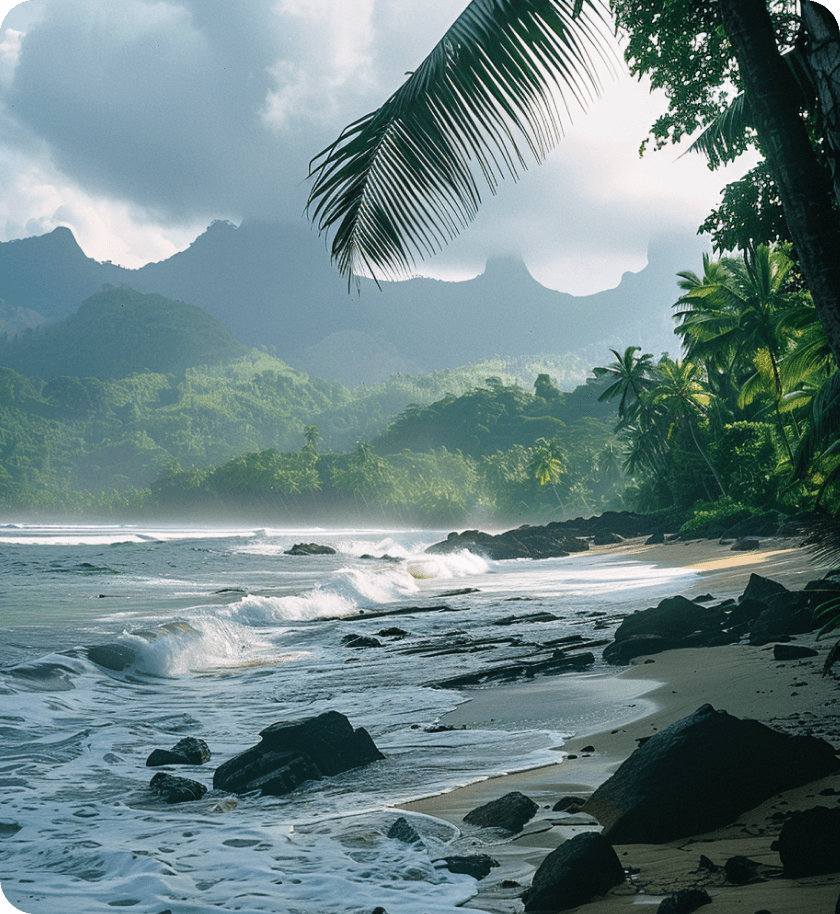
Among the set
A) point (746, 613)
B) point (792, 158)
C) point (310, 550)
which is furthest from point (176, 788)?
point (310, 550)

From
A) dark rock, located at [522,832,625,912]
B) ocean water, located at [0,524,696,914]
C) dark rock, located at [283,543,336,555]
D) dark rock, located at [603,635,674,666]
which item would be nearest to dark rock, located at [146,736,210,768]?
ocean water, located at [0,524,696,914]

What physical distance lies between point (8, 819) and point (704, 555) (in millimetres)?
22216

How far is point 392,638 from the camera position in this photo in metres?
10.2

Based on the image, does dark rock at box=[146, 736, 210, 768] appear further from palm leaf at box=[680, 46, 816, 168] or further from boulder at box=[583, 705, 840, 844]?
palm leaf at box=[680, 46, 816, 168]

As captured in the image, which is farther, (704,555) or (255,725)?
(704,555)

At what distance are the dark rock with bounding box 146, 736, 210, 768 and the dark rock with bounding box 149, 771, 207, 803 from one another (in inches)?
21.2

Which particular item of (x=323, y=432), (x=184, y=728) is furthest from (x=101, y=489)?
(x=184, y=728)

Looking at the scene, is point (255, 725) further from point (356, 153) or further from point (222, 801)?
point (356, 153)

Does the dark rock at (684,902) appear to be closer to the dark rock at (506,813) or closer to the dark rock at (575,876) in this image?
the dark rock at (575,876)

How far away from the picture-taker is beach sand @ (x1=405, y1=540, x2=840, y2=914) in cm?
239

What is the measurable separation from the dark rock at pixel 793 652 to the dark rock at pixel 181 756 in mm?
4361

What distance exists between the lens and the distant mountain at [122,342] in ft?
592

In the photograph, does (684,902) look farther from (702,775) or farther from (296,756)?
(296,756)

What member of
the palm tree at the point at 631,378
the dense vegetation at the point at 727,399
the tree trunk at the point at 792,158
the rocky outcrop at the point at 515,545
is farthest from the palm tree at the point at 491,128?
the palm tree at the point at 631,378
